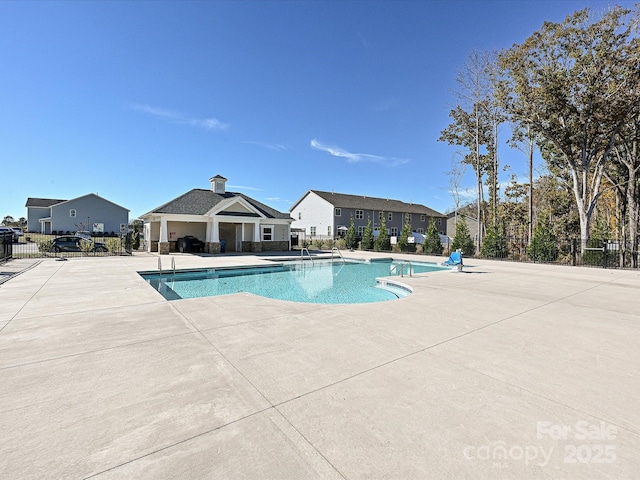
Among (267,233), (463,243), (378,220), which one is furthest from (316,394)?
(378,220)

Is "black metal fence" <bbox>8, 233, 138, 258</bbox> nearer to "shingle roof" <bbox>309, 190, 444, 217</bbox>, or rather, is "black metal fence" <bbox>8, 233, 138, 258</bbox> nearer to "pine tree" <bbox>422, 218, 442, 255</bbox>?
"pine tree" <bbox>422, 218, 442, 255</bbox>

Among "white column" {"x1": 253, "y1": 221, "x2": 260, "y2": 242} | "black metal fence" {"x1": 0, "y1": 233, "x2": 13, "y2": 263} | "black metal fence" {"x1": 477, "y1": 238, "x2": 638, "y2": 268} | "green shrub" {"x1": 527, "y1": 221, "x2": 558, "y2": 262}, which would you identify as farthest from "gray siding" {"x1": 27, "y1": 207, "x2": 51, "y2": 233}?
"green shrub" {"x1": 527, "y1": 221, "x2": 558, "y2": 262}

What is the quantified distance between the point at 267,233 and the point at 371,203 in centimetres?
2164

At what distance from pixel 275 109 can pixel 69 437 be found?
20699mm

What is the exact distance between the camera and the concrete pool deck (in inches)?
78.2

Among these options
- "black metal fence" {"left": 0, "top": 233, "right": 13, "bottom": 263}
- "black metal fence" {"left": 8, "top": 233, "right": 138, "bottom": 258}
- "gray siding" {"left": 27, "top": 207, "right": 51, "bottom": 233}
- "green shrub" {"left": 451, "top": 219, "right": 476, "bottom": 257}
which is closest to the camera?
"black metal fence" {"left": 0, "top": 233, "right": 13, "bottom": 263}

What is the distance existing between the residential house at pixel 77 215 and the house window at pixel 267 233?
2836cm

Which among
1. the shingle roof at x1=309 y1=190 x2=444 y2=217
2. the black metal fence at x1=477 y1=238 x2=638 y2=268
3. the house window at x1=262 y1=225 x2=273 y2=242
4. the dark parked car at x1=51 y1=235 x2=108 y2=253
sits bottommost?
the black metal fence at x1=477 y1=238 x2=638 y2=268

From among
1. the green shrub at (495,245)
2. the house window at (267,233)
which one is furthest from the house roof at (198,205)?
the green shrub at (495,245)

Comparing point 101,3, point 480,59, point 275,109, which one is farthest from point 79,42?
point 480,59

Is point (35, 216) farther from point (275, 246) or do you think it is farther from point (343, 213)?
point (343, 213)

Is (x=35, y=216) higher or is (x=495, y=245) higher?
(x=35, y=216)

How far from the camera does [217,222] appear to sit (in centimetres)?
2153

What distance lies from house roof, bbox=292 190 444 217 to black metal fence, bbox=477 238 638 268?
2075 centimetres
